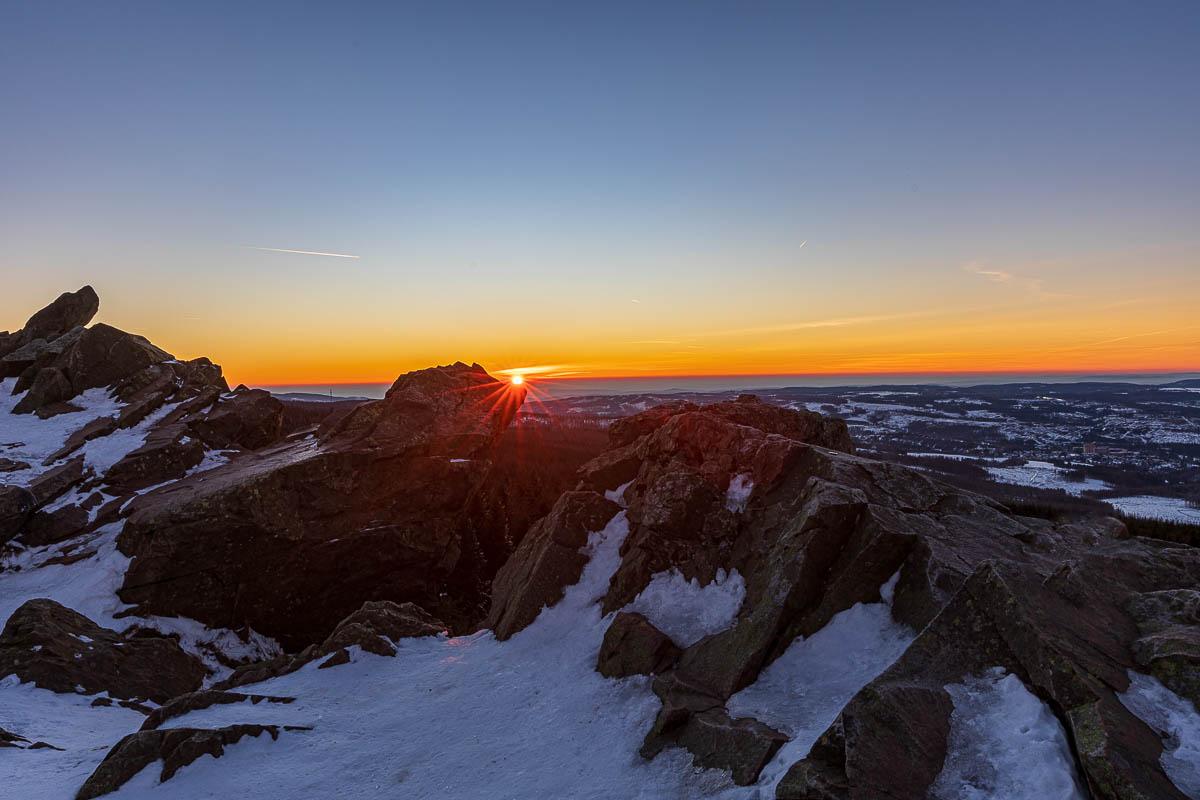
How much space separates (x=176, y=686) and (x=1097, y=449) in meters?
186

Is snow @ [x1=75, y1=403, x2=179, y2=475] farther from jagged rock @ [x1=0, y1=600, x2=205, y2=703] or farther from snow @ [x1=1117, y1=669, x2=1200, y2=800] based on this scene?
snow @ [x1=1117, y1=669, x2=1200, y2=800]

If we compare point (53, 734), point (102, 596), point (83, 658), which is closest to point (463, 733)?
point (53, 734)

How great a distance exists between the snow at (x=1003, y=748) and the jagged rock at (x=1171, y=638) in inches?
89.7

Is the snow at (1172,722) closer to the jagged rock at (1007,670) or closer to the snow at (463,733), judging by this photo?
the jagged rock at (1007,670)

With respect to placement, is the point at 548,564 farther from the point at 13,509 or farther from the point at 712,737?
the point at 13,509

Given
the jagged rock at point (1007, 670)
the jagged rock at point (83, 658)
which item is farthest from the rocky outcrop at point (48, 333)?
the jagged rock at point (1007, 670)

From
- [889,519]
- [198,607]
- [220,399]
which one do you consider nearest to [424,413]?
[198,607]

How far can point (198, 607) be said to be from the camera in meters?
25.8

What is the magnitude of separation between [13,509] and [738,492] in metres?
33.2

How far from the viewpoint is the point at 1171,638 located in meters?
8.90

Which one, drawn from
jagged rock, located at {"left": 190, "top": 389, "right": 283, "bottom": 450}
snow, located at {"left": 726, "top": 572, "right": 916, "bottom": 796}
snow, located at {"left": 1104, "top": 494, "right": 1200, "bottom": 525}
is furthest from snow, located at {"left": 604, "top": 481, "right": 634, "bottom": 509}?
snow, located at {"left": 1104, "top": 494, "right": 1200, "bottom": 525}

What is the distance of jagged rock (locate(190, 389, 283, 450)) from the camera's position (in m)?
34.9

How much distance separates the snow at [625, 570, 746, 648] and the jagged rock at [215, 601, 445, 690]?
810 cm

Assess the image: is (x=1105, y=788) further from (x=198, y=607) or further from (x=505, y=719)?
(x=198, y=607)
